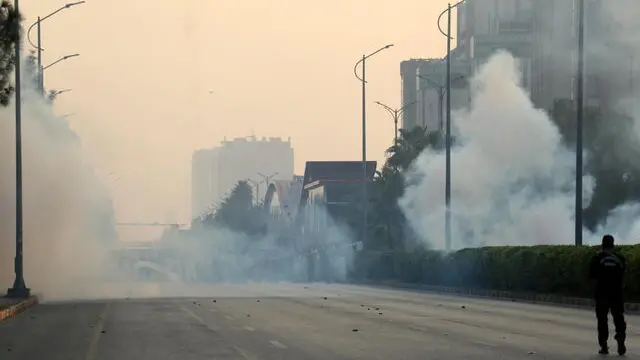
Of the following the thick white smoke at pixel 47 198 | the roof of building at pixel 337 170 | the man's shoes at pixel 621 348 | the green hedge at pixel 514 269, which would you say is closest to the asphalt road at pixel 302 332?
the man's shoes at pixel 621 348

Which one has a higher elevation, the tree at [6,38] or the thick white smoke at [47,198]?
the tree at [6,38]

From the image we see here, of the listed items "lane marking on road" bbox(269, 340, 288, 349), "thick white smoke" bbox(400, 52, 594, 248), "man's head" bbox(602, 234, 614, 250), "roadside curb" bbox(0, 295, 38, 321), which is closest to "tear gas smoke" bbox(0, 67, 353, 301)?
"roadside curb" bbox(0, 295, 38, 321)

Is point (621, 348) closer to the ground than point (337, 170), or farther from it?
farther from it

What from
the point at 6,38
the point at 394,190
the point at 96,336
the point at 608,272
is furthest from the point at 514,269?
the point at 394,190

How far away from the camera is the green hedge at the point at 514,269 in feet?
140

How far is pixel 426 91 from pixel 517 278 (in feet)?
471

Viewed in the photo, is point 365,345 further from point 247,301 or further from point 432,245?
point 432,245

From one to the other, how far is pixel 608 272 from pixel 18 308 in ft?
72.5

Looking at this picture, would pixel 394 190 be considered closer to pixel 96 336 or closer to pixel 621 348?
pixel 96 336

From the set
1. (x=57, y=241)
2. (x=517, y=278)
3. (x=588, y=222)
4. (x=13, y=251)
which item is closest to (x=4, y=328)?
(x=517, y=278)

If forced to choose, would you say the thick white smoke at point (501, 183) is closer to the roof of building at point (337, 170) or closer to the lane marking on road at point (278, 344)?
the lane marking on road at point (278, 344)

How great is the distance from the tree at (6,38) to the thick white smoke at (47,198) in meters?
27.6

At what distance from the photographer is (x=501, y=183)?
298 feet

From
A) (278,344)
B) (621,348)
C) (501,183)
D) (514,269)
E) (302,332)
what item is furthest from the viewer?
(501,183)
